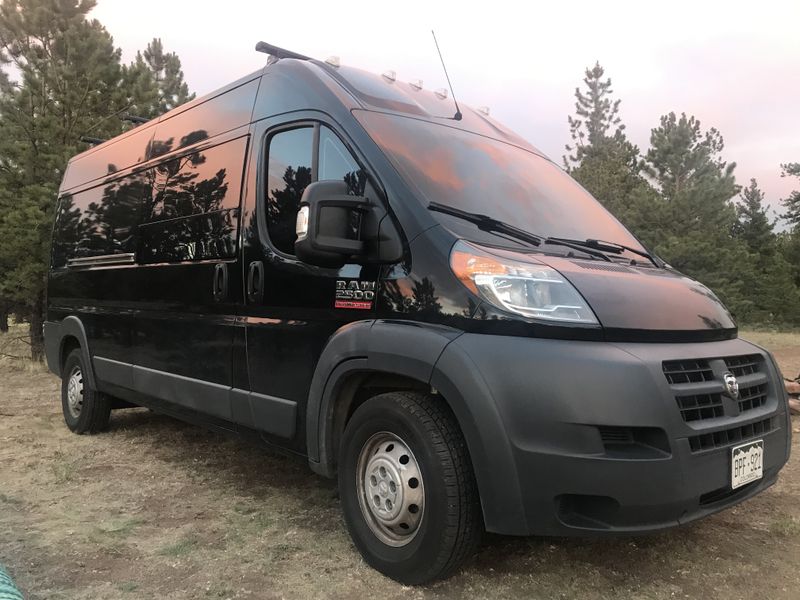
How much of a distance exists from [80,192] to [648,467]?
5.67 meters

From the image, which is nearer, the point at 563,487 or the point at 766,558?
Result: the point at 563,487

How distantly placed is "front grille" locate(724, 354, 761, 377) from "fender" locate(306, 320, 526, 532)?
1075 mm

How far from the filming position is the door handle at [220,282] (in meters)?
3.76

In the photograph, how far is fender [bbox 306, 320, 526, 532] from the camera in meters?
2.41

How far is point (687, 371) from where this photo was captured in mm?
2494

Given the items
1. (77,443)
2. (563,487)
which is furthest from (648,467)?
(77,443)

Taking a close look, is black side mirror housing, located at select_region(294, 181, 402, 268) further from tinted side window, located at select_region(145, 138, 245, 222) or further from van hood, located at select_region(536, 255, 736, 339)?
tinted side window, located at select_region(145, 138, 245, 222)

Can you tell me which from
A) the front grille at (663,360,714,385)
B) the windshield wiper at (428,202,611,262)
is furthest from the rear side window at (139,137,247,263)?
the front grille at (663,360,714,385)

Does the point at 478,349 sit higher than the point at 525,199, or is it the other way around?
the point at 525,199

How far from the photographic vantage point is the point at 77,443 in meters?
5.54

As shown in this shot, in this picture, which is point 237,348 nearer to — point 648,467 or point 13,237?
point 648,467

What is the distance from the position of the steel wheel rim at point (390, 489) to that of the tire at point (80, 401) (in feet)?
11.9

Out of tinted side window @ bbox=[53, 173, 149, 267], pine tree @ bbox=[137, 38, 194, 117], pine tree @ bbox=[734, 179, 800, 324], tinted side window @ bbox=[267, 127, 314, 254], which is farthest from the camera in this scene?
pine tree @ bbox=[734, 179, 800, 324]

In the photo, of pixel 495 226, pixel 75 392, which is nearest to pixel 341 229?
pixel 495 226
